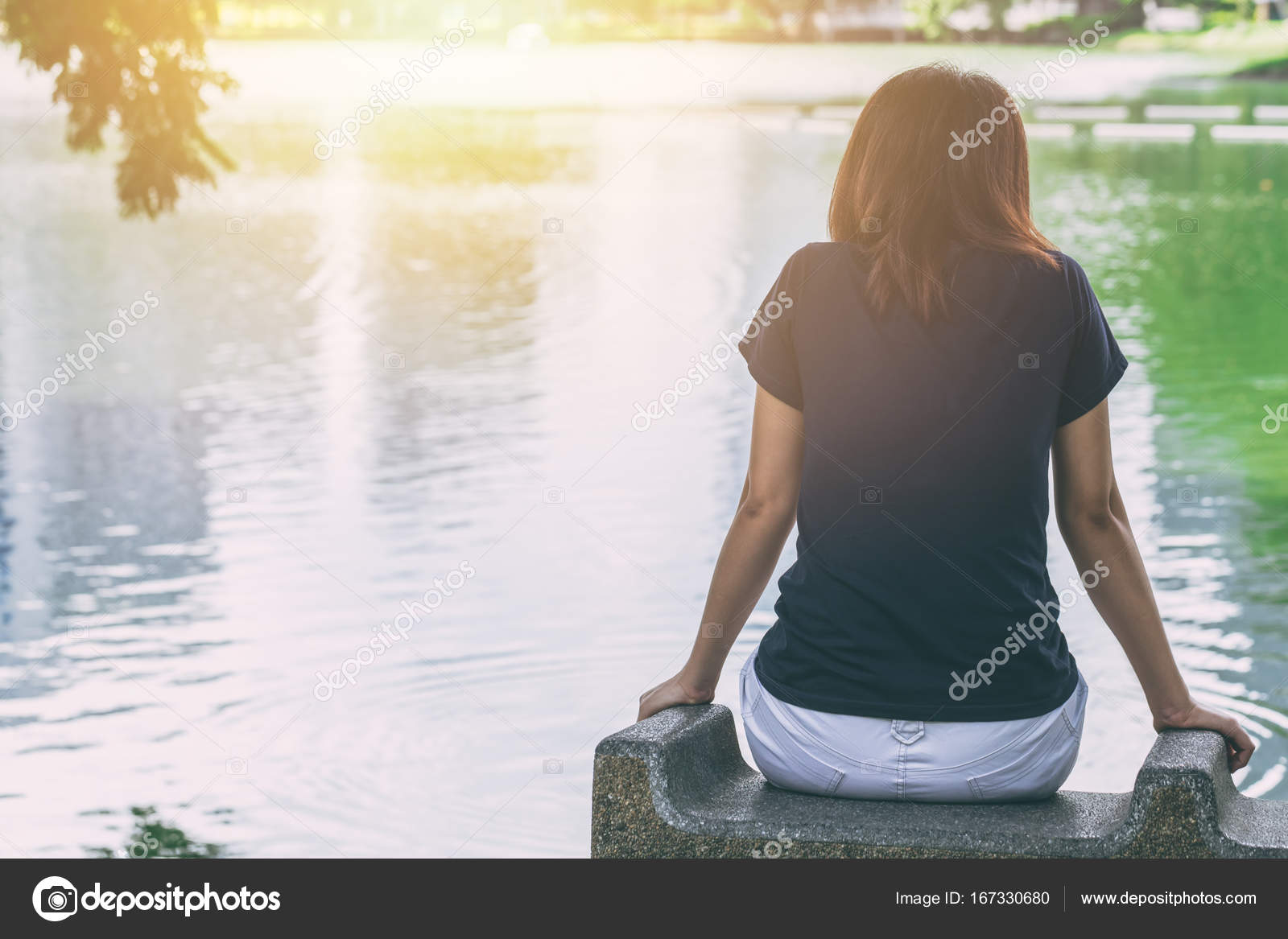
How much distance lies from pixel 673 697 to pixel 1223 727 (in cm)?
86

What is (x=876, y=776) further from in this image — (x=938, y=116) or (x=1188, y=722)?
(x=938, y=116)

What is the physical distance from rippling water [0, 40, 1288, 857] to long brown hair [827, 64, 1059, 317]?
234 cm

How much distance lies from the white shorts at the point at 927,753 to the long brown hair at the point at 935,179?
24.3 inches

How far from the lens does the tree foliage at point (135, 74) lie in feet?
25.0

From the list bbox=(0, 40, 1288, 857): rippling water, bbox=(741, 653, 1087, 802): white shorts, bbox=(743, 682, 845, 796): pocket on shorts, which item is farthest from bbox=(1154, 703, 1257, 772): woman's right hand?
bbox=(0, 40, 1288, 857): rippling water

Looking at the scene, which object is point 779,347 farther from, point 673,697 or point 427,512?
point 427,512

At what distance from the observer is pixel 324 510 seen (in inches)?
297

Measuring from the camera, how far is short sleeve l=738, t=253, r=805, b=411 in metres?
2.39

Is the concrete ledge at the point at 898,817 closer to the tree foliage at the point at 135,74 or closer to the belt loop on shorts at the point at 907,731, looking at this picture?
the belt loop on shorts at the point at 907,731

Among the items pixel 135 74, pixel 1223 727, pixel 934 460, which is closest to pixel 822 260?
pixel 934 460

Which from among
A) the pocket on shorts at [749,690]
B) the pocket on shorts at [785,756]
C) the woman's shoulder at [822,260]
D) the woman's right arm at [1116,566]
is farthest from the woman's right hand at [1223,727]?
the woman's shoulder at [822,260]
